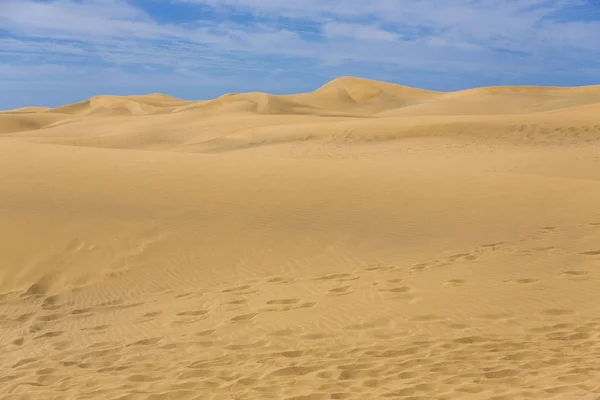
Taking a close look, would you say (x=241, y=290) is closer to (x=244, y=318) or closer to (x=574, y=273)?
(x=244, y=318)

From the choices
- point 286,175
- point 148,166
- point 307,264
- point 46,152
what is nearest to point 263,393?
point 307,264

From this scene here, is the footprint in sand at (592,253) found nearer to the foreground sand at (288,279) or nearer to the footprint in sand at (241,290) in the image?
the foreground sand at (288,279)

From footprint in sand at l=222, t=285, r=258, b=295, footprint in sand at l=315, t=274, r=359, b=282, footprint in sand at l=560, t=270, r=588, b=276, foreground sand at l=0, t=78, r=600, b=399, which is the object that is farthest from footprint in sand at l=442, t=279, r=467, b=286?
footprint in sand at l=222, t=285, r=258, b=295

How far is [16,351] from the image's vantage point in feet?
18.6

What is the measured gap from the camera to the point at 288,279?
7.30m

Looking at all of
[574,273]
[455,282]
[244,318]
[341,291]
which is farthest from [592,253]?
[244,318]

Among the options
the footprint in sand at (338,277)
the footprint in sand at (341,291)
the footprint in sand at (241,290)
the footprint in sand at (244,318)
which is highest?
the footprint in sand at (338,277)

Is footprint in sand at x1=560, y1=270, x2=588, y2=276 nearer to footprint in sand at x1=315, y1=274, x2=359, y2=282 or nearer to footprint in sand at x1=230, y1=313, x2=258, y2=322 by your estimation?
footprint in sand at x1=315, y1=274, x2=359, y2=282

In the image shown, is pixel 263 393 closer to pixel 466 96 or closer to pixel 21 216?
pixel 21 216

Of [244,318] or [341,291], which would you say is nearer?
[244,318]

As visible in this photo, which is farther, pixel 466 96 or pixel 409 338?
pixel 466 96

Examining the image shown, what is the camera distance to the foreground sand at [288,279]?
4801 mm

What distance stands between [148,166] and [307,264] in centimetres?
605

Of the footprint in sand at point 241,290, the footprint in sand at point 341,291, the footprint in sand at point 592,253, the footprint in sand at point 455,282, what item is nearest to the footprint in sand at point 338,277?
the footprint in sand at point 341,291
